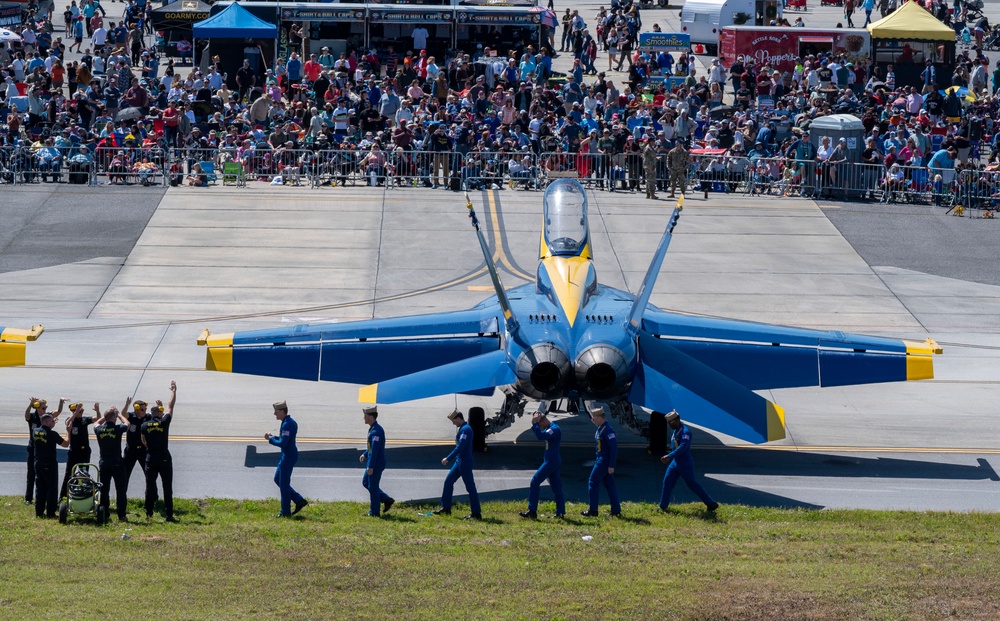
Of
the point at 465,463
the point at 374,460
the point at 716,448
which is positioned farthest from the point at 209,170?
the point at 465,463

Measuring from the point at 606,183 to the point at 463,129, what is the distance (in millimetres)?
4177

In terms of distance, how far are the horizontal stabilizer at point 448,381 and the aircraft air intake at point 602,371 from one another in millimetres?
954

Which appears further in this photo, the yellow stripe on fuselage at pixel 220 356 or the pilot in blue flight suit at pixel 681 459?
the yellow stripe on fuselage at pixel 220 356

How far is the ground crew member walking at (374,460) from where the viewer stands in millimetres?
16953

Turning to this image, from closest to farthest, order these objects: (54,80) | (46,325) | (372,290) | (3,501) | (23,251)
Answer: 1. (3,501)
2. (46,325)
3. (372,290)
4. (23,251)
5. (54,80)

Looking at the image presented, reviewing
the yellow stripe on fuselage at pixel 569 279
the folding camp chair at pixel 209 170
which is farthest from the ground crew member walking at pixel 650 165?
the yellow stripe on fuselage at pixel 569 279

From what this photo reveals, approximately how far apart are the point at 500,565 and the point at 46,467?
5.79m

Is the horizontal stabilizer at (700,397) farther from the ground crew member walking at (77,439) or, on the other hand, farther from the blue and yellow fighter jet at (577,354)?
the ground crew member walking at (77,439)

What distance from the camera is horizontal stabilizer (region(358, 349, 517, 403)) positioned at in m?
18.0

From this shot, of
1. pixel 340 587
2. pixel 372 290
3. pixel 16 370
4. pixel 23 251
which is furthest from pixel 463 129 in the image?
pixel 340 587

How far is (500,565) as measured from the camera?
1477cm

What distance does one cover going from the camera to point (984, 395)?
23531 millimetres

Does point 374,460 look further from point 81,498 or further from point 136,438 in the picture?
point 81,498

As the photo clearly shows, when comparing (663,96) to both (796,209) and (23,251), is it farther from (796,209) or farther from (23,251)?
(23,251)
